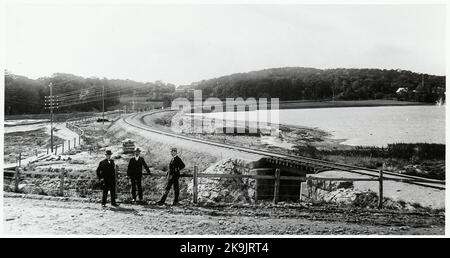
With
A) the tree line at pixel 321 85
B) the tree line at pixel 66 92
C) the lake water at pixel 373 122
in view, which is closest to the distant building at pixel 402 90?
the tree line at pixel 321 85

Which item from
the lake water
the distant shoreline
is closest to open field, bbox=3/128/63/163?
the lake water

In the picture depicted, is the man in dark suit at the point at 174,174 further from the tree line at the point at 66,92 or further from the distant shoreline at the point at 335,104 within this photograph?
the distant shoreline at the point at 335,104

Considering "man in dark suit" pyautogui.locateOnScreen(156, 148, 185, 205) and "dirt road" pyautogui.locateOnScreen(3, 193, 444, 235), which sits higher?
"man in dark suit" pyautogui.locateOnScreen(156, 148, 185, 205)

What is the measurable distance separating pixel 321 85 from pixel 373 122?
13149 millimetres

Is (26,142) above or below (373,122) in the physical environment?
below

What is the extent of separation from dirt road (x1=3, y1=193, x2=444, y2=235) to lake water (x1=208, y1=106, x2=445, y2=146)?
15.8m

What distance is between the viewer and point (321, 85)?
44.5 m

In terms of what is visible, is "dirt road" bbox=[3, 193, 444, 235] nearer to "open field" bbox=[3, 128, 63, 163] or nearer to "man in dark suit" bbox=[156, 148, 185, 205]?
"man in dark suit" bbox=[156, 148, 185, 205]

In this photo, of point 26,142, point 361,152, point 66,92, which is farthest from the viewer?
point 66,92

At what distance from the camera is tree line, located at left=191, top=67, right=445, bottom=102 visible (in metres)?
35.0

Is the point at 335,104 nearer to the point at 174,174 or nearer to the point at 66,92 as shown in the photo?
the point at 174,174

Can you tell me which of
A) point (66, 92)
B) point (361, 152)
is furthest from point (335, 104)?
point (66, 92)

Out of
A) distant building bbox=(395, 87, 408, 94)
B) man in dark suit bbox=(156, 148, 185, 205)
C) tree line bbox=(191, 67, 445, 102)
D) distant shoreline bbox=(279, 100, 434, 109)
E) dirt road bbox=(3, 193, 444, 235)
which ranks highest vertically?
tree line bbox=(191, 67, 445, 102)

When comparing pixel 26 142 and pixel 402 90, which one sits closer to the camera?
pixel 402 90
